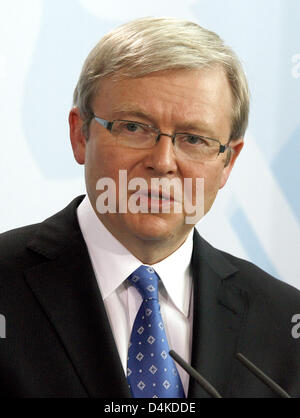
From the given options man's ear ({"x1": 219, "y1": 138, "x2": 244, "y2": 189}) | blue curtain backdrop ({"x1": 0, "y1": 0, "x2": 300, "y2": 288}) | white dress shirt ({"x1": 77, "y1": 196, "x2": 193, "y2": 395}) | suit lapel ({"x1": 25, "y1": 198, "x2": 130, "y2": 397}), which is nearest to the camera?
suit lapel ({"x1": 25, "y1": 198, "x2": 130, "y2": 397})

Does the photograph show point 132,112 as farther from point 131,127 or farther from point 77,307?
point 77,307

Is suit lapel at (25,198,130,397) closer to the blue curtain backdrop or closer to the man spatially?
the man

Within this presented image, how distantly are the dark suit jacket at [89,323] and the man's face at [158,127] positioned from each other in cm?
11

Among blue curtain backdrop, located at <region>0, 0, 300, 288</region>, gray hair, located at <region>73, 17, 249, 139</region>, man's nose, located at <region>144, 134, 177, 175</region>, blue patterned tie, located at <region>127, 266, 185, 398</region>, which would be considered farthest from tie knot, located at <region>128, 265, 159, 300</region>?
blue curtain backdrop, located at <region>0, 0, 300, 288</region>

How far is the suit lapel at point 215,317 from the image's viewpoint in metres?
1.22

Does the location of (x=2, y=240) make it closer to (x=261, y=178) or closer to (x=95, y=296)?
(x=95, y=296)

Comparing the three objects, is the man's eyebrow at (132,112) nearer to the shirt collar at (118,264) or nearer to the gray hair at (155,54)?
the gray hair at (155,54)

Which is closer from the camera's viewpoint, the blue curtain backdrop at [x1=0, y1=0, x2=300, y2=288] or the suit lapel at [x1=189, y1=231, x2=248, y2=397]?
the suit lapel at [x1=189, y1=231, x2=248, y2=397]

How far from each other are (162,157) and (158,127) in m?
0.06

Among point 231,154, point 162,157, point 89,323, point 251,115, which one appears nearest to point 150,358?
point 89,323

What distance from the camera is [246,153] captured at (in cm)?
215

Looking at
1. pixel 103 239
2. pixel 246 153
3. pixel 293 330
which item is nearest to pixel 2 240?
pixel 103 239

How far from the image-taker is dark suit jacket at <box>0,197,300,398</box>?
114cm

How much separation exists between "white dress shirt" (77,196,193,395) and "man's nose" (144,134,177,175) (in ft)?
0.57
